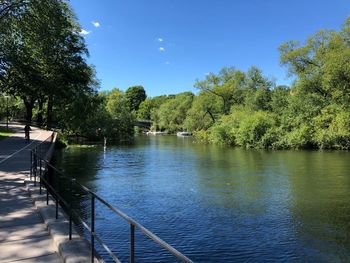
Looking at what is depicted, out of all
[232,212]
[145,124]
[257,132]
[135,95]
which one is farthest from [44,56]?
[135,95]

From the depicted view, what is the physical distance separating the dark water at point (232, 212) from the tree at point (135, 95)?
129 meters

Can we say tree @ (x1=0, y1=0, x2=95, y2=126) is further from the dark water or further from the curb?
the curb

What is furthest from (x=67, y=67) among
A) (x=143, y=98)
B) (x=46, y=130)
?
(x=143, y=98)

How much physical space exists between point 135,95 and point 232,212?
14304 centimetres

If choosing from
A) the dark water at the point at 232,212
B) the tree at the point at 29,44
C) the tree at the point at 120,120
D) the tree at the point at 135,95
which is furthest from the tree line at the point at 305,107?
the tree at the point at 135,95

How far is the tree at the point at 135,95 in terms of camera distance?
499 feet

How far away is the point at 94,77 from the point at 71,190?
36678 millimetres

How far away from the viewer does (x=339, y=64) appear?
37.9 metres

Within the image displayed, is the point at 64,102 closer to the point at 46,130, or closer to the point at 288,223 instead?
the point at 46,130

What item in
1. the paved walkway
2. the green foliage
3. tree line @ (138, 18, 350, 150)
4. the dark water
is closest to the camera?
the paved walkway

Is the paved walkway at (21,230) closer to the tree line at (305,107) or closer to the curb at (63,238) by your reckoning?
the curb at (63,238)

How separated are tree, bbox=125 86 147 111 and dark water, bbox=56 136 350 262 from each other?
129 metres

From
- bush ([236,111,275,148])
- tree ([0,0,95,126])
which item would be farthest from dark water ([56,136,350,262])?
bush ([236,111,275,148])

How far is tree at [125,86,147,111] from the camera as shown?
15200 centimetres
